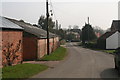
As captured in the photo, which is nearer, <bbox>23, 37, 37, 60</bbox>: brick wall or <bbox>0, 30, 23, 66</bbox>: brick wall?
<bbox>0, 30, 23, 66</bbox>: brick wall

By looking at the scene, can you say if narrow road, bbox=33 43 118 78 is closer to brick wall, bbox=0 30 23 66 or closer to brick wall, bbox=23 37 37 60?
brick wall, bbox=0 30 23 66

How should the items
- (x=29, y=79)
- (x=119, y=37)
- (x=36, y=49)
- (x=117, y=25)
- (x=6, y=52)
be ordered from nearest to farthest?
(x=29, y=79) → (x=6, y=52) → (x=36, y=49) → (x=119, y=37) → (x=117, y=25)

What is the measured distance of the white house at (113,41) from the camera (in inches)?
1984

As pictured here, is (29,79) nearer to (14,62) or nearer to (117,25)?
(14,62)

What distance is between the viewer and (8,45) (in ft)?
57.3

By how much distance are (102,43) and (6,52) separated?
3935 centimetres

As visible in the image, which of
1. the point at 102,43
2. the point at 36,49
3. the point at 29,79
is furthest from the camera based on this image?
the point at 102,43

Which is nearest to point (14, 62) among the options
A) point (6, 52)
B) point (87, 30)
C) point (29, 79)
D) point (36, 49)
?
point (6, 52)

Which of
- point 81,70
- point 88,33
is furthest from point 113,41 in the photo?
point 81,70

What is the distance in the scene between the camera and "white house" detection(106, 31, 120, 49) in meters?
50.4

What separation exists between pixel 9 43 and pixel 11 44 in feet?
1.10

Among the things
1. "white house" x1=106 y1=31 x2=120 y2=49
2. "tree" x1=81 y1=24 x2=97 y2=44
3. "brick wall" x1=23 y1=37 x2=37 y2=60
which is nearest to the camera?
"brick wall" x1=23 y1=37 x2=37 y2=60

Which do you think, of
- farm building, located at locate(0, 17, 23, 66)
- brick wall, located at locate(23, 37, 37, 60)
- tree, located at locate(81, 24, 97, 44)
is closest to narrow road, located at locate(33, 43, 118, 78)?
farm building, located at locate(0, 17, 23, 66)

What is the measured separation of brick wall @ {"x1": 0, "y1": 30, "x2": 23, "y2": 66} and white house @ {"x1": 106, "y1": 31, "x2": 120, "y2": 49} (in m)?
33.9
